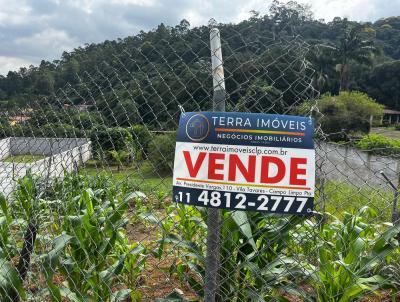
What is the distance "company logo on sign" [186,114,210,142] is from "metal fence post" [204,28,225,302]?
114mm

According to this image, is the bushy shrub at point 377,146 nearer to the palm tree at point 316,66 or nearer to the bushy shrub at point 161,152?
the palm tree at point 316,66

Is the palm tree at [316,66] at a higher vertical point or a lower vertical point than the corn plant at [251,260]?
higher

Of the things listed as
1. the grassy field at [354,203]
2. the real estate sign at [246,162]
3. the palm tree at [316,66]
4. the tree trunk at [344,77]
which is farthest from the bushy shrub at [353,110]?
the real estate sign at [246,162]

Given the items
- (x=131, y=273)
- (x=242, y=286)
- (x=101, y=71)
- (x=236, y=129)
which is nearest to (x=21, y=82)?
(x=101, y=71)

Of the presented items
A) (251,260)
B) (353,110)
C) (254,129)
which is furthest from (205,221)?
(353,110)

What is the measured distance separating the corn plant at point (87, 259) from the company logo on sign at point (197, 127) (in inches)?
45.3

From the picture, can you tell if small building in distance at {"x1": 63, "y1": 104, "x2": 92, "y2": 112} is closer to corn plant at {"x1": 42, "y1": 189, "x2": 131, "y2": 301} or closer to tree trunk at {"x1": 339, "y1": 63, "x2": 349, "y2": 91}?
corn plant at {"x1": 42, "y1": 189, "x2": 131, "y2": 301}

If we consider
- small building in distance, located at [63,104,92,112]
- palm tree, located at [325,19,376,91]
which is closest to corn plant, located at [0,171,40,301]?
small building in distance, located at [63,104,92,112]

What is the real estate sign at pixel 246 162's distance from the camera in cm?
179

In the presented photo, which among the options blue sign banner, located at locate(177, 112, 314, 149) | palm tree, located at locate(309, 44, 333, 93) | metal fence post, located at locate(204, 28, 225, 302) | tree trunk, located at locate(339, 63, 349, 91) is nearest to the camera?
blue sign banner, located at locate(177, 112, 314, 149)

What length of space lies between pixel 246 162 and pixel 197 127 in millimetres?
237

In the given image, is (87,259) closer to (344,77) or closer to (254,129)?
(254,129)

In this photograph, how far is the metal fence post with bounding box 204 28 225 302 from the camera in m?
1.94

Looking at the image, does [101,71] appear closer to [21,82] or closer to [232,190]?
[232,190]
